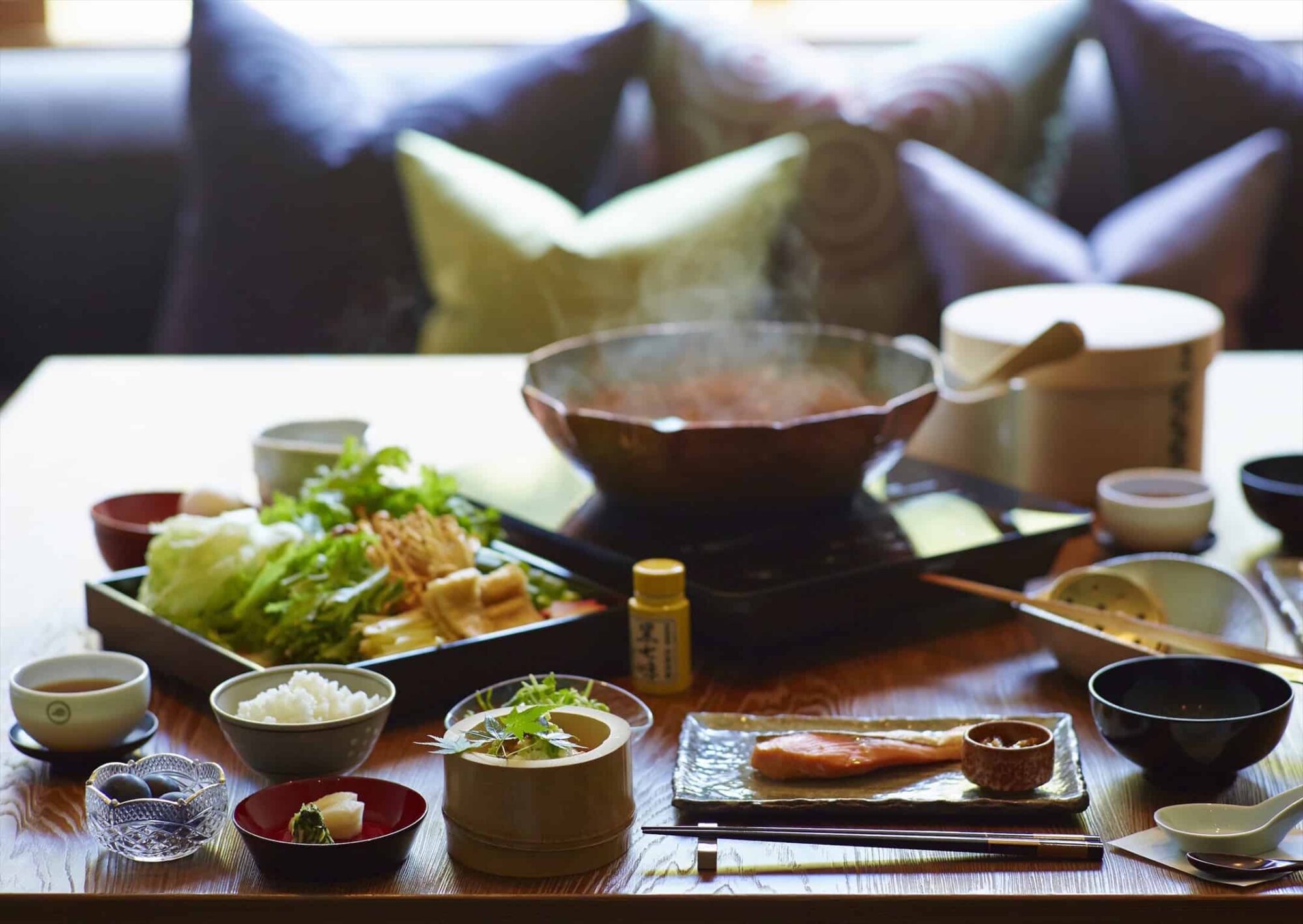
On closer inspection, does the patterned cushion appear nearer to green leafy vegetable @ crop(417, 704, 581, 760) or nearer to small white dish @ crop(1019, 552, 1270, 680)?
small white dish @ crop(1019, 552, 1270, 680)

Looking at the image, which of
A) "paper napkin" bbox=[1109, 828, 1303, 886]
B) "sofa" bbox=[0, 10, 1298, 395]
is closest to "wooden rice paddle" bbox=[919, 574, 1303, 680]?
"paper napkin" bbox=[1109, 828, 1303, 886]

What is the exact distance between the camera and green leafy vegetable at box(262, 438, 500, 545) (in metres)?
1.56

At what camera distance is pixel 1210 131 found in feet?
10.2

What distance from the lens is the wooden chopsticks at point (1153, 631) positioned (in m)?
1.27

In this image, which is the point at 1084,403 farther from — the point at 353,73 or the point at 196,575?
the point at 353,73

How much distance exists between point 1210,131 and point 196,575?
8.13 ft

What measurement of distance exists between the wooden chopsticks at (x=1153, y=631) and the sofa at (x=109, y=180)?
6.87 ft

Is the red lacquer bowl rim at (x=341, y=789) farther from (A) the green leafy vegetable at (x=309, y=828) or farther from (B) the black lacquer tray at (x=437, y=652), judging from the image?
(B) the black lacquer tray at (x=437, y=652)

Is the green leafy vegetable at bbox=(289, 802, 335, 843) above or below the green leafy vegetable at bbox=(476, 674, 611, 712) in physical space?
below

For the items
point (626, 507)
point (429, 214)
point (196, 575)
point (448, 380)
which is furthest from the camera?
point (429, 214)

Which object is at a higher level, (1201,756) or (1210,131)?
(1210,131)

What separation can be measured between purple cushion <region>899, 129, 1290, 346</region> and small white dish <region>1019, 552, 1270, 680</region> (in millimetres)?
1481

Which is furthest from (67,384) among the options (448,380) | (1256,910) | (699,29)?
(1256,910)

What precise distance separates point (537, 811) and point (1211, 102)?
8.55 ft
